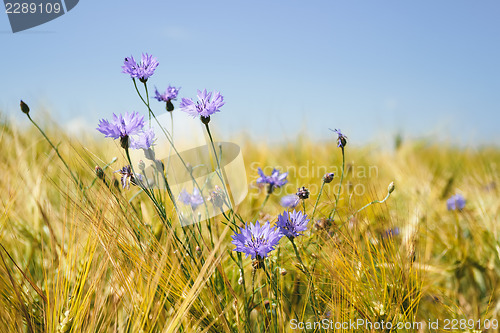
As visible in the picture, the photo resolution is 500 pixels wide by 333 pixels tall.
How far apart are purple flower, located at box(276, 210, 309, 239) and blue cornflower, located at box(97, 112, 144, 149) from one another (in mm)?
303

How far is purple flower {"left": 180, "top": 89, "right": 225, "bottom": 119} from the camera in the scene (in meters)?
0.72

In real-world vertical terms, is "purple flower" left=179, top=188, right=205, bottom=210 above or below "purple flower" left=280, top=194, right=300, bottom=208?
above

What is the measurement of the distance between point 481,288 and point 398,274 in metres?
0.67

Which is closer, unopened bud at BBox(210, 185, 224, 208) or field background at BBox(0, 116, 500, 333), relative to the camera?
field background at BBox(0, 116, 500, 333)

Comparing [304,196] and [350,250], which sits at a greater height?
[304,196]

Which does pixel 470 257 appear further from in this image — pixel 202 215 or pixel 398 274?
pixel 202 215

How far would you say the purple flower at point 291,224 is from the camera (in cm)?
66

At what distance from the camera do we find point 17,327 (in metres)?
0.65

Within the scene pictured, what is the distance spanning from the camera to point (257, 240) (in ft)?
2.08

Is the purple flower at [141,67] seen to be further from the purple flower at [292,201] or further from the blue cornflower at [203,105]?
the purple flower at [292,201]

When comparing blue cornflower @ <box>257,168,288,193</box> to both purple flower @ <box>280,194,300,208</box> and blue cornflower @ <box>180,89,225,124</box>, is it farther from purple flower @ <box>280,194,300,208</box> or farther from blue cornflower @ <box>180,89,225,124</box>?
blue cornflower @ <box>180,89,225,124</box>

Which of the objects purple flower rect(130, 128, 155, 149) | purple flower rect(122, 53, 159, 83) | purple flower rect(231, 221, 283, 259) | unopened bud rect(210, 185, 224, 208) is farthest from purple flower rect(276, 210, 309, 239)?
purple flower rect(122, 53, 159, 83)

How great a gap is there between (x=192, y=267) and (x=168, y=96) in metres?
0.38

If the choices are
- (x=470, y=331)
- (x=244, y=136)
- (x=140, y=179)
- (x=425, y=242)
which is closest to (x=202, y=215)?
(x=140, y=179)
